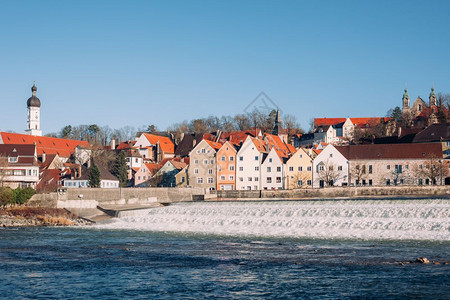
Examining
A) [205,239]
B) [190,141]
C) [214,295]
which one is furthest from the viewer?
[190,141]

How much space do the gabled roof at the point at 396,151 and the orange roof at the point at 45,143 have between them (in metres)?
63.2

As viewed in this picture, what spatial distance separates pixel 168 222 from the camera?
185 feet

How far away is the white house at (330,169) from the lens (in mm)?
80812

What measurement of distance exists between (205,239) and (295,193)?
3274cm

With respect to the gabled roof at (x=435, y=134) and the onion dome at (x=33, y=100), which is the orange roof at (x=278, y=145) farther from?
the onion dome at (x=33, y=100)

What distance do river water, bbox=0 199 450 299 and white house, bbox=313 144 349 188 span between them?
25.4m

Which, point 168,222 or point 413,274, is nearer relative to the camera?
point 413,274

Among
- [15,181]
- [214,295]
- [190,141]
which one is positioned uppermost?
[190,141]

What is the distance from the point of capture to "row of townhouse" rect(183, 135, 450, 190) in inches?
3073

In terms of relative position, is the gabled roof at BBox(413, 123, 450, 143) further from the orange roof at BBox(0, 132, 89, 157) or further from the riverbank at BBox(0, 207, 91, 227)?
the orange roof at BBox(0, 132, 89, 157)

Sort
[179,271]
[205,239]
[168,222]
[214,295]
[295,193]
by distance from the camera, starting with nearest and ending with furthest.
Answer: [214,295] < [179,271] < [205,239] < [168,222] < [295,193]

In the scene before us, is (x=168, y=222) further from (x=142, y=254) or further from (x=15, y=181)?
(x=15, y=181)

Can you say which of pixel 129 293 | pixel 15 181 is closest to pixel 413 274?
pixel 129 293

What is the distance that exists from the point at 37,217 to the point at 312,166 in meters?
39.5
